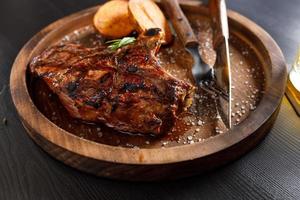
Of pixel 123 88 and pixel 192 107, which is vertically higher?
pixel 123 88

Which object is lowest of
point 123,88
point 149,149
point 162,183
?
point 162,183

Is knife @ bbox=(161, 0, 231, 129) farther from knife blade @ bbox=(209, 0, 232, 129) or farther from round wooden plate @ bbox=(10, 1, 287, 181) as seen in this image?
round wooden plate @ bbox=(10, 1, 287, 181)

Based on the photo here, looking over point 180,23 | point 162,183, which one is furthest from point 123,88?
point 180,23

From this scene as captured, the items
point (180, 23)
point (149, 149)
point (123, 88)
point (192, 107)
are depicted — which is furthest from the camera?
point (180, 23)

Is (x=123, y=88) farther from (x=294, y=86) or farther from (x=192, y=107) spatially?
(x=294, y=86)

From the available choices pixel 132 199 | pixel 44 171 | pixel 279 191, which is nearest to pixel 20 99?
pixel 44 171

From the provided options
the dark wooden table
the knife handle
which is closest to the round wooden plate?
the dark wooden table
